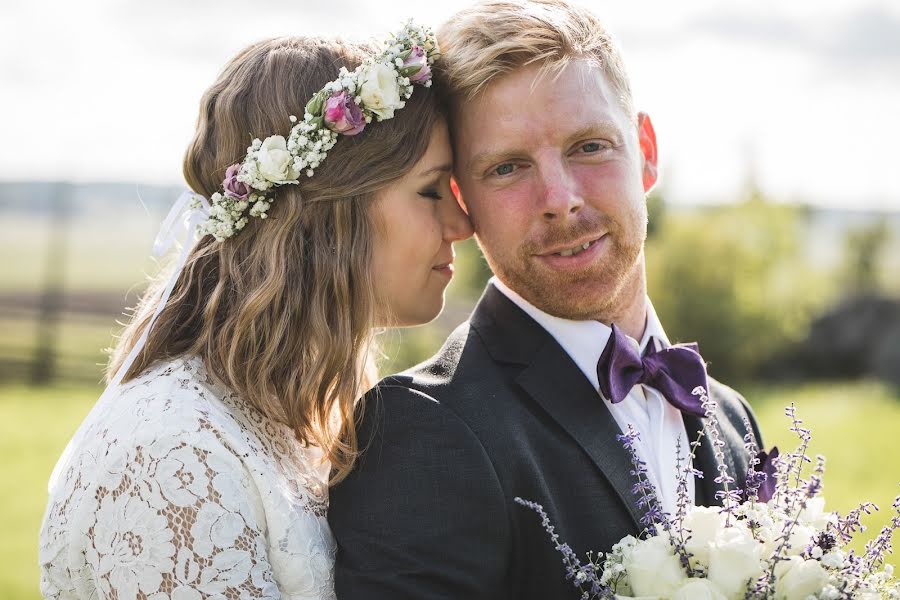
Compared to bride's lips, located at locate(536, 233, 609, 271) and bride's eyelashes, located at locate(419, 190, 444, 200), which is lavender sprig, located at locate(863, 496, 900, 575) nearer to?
bride's lips, located at locate(536, 233, 609, 271)

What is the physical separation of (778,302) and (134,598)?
16052mm

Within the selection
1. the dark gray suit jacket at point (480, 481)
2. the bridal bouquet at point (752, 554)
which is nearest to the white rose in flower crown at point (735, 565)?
the bridal bouquet at point (752, 554)

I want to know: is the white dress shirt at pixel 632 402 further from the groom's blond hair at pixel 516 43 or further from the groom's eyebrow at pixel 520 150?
the groom's blond hair at pixel 516 43

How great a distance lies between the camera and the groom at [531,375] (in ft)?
8.22

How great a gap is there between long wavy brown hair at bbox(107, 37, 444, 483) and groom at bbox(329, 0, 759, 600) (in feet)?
0.75

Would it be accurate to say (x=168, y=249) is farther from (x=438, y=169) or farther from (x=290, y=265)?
(x=438, y=169)

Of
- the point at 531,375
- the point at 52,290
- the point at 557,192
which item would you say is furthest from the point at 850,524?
the point at 52,290

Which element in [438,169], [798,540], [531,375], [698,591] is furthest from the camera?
[438,169]

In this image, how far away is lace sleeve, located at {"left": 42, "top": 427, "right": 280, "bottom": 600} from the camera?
2428 mm

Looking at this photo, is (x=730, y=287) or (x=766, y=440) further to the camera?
(x=730, y=287)

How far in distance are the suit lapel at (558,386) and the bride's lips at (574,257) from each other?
→ 0.21 meters

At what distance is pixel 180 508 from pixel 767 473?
1802 mm

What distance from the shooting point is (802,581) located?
7.11 feet

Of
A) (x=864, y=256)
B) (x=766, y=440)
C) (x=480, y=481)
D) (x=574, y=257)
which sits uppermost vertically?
(x=864, y=256)
